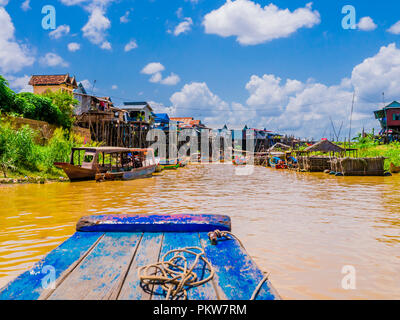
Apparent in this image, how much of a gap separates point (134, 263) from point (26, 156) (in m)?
16.0

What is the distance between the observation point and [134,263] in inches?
94.7

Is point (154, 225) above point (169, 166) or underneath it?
above

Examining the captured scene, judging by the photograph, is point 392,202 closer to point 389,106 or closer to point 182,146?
point 389,106

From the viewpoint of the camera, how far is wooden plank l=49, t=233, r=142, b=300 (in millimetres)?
1896

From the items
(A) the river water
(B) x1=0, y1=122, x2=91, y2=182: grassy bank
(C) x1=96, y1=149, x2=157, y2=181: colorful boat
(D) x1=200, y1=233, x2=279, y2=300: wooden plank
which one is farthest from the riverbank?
(D) x1=200, y1=233, x2=279, y2=300: wooden plank

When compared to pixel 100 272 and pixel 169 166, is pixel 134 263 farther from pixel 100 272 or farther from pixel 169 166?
pixel 169 166

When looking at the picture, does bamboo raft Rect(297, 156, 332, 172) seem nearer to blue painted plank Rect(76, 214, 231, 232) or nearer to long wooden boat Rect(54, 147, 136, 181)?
long wooden boat Rect(54, 147, 136, 181)

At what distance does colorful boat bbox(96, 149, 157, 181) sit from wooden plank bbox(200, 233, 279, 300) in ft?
48.5

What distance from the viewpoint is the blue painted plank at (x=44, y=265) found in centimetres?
188

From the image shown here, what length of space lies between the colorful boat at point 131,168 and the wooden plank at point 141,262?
14.3 metres

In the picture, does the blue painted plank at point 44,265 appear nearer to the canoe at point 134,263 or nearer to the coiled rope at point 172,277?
the canoe at point 134,263

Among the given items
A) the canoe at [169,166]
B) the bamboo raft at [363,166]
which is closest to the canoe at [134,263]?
the bamboo raft at [363,166]

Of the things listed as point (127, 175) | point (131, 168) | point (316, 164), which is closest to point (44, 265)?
point (127, 175)
